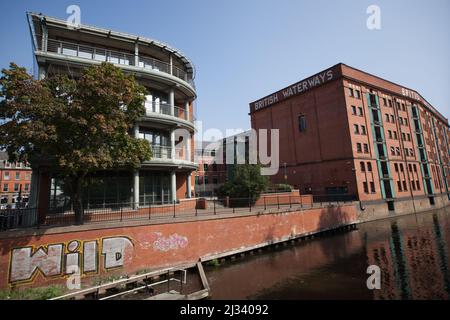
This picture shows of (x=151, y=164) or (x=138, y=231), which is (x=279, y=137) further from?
(x=138, y=231)

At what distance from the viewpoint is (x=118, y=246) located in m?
12.0

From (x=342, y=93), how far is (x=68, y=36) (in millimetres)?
35655

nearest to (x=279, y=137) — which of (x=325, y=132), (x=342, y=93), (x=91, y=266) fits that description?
(x=325, y=132)

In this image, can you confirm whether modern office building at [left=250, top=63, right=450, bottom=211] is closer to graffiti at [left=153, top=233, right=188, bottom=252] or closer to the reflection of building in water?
the reflection of building in water

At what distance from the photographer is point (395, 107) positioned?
A: 4431cm

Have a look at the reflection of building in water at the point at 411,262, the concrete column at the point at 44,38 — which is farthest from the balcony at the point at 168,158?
the reflection of building in water at the point at 411,262

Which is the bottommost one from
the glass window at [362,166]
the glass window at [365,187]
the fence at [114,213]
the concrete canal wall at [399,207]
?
the concrete canal wall at [399,207]

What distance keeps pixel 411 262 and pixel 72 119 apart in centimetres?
2041

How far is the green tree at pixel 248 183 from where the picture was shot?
25219mm

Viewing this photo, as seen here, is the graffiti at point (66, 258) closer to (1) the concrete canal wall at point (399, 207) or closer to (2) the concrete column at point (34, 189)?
(2) the concrete column at point (34, 189)

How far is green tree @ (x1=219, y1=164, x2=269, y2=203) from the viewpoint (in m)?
25.2

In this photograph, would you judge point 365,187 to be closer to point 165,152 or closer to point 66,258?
point 165,152

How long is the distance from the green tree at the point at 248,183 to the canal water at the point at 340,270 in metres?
7.02

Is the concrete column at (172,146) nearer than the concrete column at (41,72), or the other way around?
the concrete column at (41,72)
